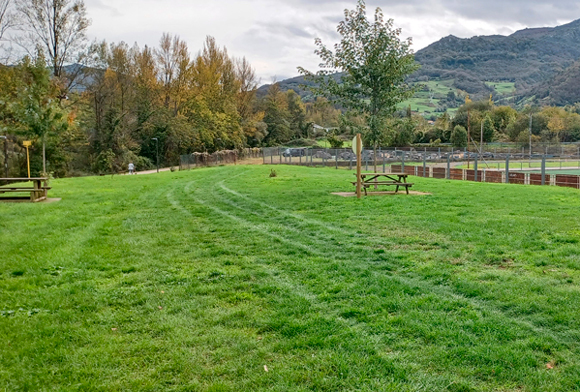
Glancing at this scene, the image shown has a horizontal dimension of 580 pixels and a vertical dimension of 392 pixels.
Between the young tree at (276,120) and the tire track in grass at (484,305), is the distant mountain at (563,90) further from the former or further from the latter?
the tire track in grass at (484,305)

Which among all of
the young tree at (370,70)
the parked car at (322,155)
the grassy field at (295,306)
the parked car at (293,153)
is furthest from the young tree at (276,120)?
the grassy field at (295,306)

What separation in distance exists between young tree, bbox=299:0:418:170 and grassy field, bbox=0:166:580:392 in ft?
25.0

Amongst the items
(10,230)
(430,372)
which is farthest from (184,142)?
(430,372)

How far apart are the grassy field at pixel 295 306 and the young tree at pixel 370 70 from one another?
7635 mm

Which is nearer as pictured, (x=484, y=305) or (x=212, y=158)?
(x=484, y=305)

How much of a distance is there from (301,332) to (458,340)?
4.43 feet

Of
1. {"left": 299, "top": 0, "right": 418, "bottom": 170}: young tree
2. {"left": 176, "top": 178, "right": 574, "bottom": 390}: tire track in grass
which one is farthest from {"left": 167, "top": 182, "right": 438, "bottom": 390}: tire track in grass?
{"left": 299, "top": 0, "right": 418, "bottom": 170}: young tree

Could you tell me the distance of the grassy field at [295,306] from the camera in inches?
132

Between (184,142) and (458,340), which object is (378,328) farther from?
(184,142)

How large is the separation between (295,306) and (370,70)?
1278 cm

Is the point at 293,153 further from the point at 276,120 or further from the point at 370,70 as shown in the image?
the point at 276,120

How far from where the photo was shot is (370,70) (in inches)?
623

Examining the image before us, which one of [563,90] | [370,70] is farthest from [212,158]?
[563,90]

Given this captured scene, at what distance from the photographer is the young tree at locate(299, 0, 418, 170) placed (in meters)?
15.9
